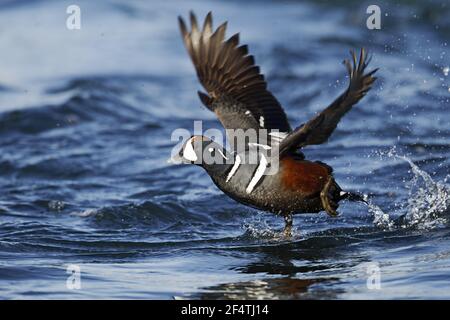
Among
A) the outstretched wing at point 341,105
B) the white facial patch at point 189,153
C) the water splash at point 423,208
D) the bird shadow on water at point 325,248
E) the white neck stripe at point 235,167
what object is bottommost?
the bird shadow on water at point 325,248

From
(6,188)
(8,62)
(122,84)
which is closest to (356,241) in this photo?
(6,188)

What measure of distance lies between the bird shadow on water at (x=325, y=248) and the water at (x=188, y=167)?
20 millimetres

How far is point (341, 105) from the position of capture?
6.71 m

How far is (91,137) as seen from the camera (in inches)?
503

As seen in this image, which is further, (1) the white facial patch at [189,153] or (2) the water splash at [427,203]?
(2) the water splash at [427,203]

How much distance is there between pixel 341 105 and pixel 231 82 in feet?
3.89

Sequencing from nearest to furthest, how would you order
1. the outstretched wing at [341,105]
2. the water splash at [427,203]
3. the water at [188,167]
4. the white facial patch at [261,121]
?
the outstretched wing at [341,105], the water at [188,167], the white facial patch at [261,121], the water splash at [427,203]

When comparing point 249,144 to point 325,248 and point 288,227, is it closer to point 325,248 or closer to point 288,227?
point 288,227

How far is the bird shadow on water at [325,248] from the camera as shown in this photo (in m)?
6.56

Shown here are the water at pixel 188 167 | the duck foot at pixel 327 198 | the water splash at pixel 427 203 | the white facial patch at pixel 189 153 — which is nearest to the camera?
the water at pixel 188 167

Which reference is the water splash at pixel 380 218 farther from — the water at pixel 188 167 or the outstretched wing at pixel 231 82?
the outstretched wing at pixel 231 82

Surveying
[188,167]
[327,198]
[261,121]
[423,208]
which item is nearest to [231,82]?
[261,121]

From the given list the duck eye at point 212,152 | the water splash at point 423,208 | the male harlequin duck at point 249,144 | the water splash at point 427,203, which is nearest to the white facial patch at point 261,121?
the male harlequin duck at point 249,144
